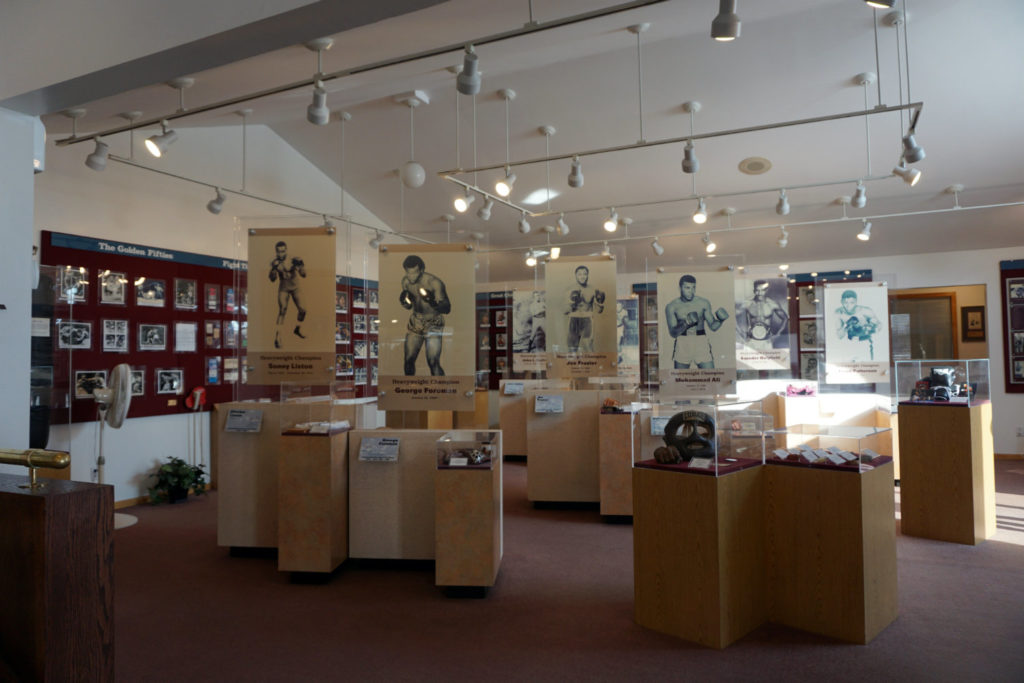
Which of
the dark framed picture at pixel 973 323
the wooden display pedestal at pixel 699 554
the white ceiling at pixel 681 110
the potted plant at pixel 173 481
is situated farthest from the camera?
the dark framed picture at pixel 973 323

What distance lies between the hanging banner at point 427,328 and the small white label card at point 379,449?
237mm

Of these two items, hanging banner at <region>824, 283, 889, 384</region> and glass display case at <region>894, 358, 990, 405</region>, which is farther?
hanging banner at <region>824, 283, 889, 384</region>

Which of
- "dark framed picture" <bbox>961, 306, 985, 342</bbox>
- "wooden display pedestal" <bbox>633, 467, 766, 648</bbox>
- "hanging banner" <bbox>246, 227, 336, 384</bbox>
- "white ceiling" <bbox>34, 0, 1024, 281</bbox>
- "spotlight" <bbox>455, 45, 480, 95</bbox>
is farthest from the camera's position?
"dark framed picture" <bbox>961, 306, 985, 342</bbox>

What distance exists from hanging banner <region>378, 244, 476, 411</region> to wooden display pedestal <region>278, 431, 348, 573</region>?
575 millimetres

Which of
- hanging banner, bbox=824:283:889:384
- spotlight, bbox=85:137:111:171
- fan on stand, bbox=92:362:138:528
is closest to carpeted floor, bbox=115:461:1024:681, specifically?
fan on stand, bbox=92:362:138:528

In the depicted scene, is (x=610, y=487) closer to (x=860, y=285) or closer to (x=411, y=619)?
(x=411, y=619)

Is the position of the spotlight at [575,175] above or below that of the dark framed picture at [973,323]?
above

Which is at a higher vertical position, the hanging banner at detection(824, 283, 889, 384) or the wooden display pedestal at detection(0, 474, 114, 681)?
the hanging banner at detection(824, 283, 889, 384)

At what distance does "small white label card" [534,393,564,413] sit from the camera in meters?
6.46

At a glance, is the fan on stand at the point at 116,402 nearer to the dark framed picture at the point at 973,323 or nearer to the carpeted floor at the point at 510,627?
the carpeted floor at the point at 510,627

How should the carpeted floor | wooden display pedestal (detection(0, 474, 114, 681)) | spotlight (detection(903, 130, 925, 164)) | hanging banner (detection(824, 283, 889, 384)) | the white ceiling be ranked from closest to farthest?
wooden display pedestal (detection(0, 474, 114, 681)) < the carpeted floor < spotlight (detection(903, 130, 925, 164)) < the white ceiling < hanging banner (detection(824, 283, 889, 384))

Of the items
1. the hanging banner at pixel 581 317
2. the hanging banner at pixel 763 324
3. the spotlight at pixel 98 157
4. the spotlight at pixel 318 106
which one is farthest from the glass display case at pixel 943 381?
the spotlight at pixel 98 157

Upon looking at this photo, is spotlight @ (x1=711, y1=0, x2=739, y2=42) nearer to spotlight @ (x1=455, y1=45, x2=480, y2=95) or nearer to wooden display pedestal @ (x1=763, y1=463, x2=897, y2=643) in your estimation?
spotlight @ (x1=455, y1=45, x2=480, y2=95)

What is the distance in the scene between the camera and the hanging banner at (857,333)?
7.84m
